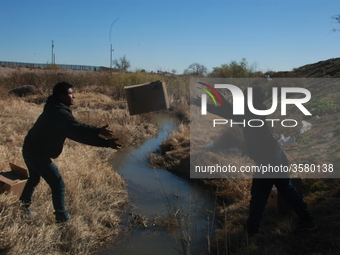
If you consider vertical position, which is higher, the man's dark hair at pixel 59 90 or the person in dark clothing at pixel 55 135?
the man's dark hair at pixel 59 90

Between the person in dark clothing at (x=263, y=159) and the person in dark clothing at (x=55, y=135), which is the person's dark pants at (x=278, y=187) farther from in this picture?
the person in dark clothing at (x=55, y=135)

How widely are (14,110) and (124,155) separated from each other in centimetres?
517

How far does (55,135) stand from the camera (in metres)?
4.19

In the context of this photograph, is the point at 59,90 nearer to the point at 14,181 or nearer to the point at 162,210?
the point at 14,181

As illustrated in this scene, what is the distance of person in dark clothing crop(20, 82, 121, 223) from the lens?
3.96 meters

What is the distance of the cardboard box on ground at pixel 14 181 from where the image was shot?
16.3 feet

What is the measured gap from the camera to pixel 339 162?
669cm

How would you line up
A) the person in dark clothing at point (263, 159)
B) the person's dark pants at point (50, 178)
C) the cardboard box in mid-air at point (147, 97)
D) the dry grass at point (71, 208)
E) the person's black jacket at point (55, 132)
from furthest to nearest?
1. the cardboard box in mid-air at point (147, 97)
2. the dry grass at point (71, 208)
3. the person's dark pants at point (50, 178)
4. the person in dark clothing at point (263, 159)
5. the person's black jacket at point (55, 132)

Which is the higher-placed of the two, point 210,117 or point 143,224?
point 210,117

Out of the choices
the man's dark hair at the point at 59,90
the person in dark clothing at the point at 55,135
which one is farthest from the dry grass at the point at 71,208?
the man's dark hair at the point at 59,90

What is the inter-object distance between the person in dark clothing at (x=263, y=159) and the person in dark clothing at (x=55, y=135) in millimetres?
1504

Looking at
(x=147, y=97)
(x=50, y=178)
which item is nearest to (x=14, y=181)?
(x=50, y=178)

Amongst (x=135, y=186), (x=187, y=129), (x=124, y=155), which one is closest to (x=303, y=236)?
(x=135, y=186)

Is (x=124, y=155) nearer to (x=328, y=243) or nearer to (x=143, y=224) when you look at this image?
(x=143, y=224)
